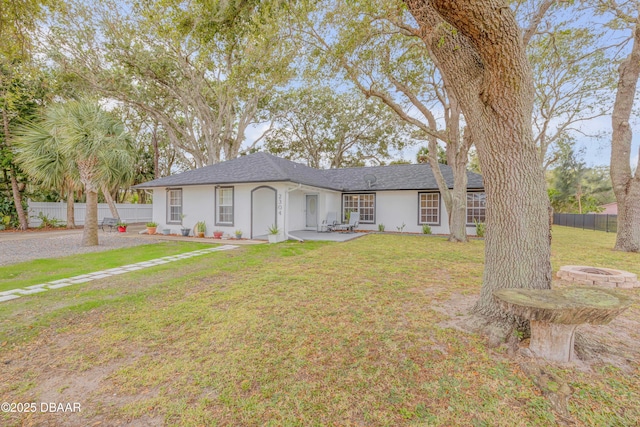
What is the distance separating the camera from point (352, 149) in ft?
88.7

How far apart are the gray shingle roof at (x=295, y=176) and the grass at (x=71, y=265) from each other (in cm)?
385

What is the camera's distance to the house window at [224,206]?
12.3m

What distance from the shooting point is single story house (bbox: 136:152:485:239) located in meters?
12.0

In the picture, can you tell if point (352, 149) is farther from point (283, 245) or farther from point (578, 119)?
point (283, 245)

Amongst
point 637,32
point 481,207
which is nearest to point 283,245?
point 481,207

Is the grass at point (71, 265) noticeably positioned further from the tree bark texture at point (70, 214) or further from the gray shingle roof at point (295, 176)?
the tree bark texture at point (70, 214)

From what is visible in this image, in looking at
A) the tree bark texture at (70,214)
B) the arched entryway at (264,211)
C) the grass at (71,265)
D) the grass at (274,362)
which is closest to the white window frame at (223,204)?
the arched entryway at (264,211)

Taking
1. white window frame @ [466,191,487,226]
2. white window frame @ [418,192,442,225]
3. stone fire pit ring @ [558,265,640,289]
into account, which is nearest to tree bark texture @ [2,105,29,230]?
white window frame @ [418,192,442,225]

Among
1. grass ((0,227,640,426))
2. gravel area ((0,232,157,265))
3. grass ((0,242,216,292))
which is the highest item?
gravel area ((0,232,157,265))

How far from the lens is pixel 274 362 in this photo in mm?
2725

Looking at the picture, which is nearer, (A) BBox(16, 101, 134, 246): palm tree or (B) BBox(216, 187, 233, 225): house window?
(A) BBox(16, 101, 134, 246): palm tree

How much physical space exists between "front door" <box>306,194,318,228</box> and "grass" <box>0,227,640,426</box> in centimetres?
1067

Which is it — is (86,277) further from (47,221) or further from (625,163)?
(625,163)

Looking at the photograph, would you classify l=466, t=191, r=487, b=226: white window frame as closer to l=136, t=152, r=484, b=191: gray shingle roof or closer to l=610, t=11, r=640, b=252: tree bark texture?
l=136, t=152, r=484, b=191: gray shingle roof
